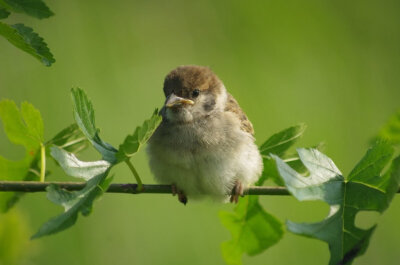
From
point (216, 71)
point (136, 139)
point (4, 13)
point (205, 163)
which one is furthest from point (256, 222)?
point (216, 71)

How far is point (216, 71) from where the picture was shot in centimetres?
598

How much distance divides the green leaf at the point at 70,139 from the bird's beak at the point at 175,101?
105cm

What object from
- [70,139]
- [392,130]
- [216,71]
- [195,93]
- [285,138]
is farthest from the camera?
[216,71]

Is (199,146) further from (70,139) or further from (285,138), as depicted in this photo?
(70,139)

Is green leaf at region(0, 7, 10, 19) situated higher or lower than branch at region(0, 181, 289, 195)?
higher

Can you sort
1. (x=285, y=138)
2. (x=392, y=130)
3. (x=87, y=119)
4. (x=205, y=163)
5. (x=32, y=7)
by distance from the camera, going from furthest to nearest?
(x=205, y=163)
(x=285, y=138)
(x=392, y=130)
(x=87, y=119)
(x=32, y=7)

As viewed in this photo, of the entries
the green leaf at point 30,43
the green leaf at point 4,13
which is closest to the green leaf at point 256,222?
the green leaf at point 30,43

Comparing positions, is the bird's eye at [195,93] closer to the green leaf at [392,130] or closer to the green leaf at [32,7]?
the green leaf at [392,130]

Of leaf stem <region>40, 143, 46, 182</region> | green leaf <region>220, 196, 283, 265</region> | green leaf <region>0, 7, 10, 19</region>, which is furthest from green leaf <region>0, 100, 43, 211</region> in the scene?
green leaf <region>220, 196, 283, 265</region>

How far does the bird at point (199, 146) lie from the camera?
3.16 m

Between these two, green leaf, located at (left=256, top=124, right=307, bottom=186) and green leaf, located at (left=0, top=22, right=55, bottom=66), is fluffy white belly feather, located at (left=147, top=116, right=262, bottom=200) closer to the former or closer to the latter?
green leaf, located at (left=256, top=124, right=307, bottom=186)

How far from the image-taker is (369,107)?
6.10 metres

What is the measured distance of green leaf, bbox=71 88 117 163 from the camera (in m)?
1.99

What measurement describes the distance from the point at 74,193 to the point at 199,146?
1455mm
